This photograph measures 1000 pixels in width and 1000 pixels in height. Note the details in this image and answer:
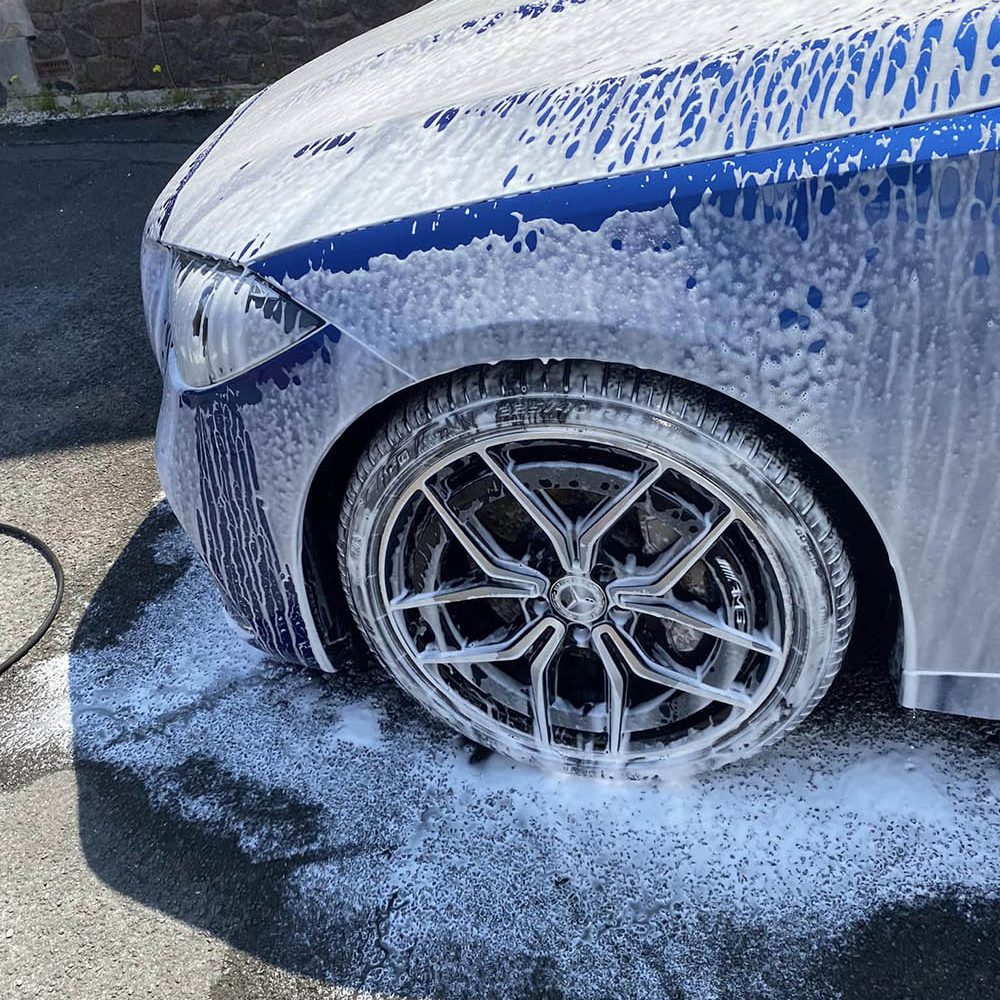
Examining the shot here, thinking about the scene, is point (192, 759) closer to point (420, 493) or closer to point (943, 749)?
point (420, 493)

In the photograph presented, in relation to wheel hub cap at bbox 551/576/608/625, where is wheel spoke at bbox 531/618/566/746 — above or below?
below

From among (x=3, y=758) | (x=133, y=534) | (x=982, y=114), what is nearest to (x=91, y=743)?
(x=3, y=758)

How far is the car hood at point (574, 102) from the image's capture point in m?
1.32

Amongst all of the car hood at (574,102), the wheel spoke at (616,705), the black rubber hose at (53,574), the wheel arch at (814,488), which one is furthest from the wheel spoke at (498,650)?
the black rubber hose at (53,574)

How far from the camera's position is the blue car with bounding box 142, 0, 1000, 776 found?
1.33 meters

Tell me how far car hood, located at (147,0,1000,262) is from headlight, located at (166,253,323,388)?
0.06 m

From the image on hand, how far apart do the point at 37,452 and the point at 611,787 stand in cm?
225

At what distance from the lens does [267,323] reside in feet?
5.41

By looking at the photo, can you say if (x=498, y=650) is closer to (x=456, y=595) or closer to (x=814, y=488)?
(x=456, y=595)

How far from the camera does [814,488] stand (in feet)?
4.94

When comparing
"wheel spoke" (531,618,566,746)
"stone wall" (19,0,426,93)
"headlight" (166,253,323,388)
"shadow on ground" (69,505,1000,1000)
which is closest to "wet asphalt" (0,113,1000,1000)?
"shadow on ground" (69,505,1000,1000)

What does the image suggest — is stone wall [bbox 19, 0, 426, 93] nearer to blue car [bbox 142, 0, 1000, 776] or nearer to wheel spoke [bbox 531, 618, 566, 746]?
blue car [bbox 142, 0, 1000, 776]

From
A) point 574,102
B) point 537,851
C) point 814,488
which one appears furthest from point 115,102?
point 814,488

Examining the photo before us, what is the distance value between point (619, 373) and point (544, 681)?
25.1 inches
